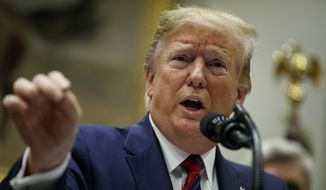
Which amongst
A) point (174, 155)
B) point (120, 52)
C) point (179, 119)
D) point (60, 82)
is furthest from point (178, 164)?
point (120, 52)

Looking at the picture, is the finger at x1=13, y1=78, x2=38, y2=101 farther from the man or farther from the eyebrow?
the eyebrow

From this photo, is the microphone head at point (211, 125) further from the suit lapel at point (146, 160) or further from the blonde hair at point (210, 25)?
the blonde hair at point (210, 25)

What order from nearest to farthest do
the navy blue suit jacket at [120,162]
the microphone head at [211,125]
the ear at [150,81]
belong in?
the microphone head at [211,125], the navy blue suit jacket at [120,162], the ear at [150,81]

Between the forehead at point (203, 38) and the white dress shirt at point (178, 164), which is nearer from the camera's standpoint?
the white dress shirt at point (178, 164)

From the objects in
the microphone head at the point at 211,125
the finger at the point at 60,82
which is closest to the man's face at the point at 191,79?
the microphone head at the point at 211,125

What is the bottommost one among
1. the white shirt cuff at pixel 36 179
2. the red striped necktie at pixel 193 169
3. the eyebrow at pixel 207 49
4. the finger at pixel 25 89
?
the red striped necktie at pixel 193 169

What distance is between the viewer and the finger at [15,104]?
5.54ft

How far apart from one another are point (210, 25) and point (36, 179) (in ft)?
3.72

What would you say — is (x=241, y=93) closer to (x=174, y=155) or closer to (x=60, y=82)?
(x=174, y=155)

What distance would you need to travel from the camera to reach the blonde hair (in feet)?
8.87

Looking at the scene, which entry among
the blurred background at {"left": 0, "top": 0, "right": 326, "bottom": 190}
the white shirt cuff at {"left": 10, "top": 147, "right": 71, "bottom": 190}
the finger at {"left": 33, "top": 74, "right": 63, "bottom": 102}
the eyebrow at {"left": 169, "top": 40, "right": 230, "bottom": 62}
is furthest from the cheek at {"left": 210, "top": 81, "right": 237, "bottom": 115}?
the blurred background at {"left": 0, "top": 0, "right": 326, "bottom": 190}

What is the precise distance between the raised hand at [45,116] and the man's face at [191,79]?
2.59 feet

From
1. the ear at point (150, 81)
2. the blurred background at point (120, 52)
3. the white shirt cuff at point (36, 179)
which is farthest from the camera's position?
the blurred background at point (120, 52)

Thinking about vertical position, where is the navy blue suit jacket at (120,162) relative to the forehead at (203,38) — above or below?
below
